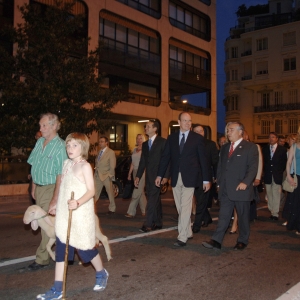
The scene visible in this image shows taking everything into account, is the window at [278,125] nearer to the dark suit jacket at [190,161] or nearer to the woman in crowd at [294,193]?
the woman in crowd at [294,193]

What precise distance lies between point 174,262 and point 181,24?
28537 millimetres

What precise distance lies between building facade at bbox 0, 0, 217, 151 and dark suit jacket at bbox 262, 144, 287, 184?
49.9 ft

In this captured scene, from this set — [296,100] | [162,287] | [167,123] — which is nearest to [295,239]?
[162,287]

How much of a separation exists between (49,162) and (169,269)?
2.10m

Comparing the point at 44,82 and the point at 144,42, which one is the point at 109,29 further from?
the point at 44,82

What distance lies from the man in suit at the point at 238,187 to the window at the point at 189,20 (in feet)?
85.2

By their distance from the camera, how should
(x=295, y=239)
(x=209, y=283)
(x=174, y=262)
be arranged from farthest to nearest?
(x=295, y=239) → (x=174, y=262) → (x=209, y=283)

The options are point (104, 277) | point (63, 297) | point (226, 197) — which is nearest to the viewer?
point (63, 297)

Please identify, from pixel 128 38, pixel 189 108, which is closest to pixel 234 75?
pixel 189 108

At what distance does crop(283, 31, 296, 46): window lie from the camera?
4824 centimetres

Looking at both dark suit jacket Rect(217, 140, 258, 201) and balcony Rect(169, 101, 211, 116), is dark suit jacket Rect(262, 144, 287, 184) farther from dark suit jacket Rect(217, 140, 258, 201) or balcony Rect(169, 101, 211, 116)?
balcony Rect(169, 101, 211, 116)

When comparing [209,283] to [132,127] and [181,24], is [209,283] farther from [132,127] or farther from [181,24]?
[181,24]

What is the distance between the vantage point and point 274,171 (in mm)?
10148

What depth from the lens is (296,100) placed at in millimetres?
48938
